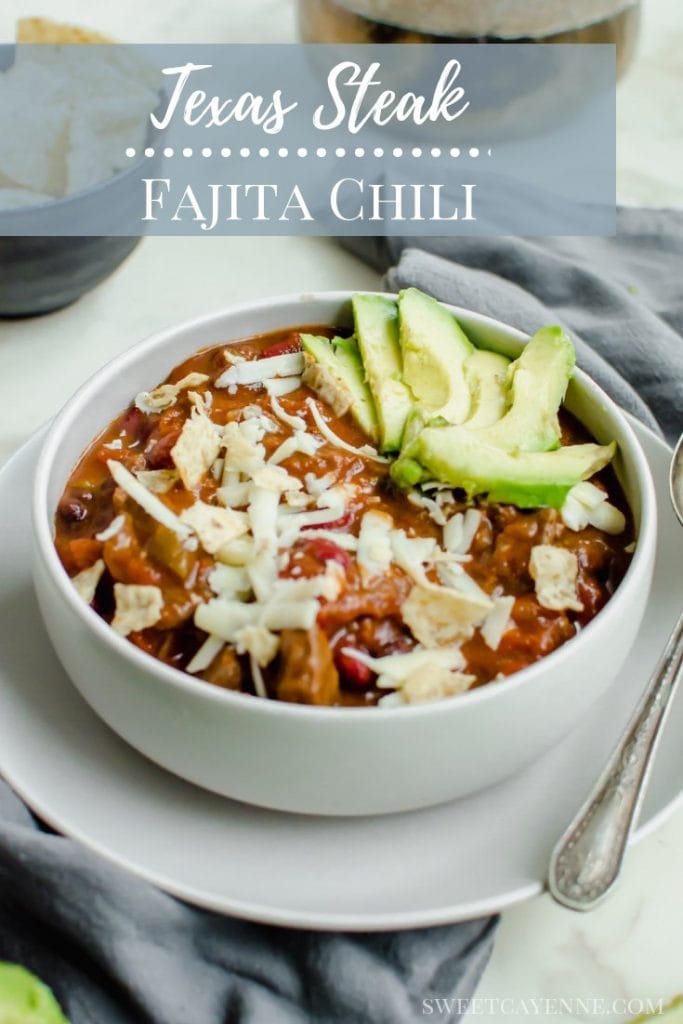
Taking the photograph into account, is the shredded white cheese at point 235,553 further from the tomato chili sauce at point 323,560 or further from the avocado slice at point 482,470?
the avocado slice at point 482,470

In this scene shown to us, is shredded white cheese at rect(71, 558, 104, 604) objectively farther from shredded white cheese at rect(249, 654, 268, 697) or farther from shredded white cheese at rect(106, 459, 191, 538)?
shredded white cheese at rect(249, 654, 268, 697)

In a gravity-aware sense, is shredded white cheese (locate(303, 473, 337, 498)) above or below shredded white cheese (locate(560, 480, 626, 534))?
above

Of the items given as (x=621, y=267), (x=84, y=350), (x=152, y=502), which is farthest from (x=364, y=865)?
(x=621, y=267)

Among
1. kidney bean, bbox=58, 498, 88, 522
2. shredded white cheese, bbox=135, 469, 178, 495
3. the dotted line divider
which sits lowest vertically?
the dotted line divider

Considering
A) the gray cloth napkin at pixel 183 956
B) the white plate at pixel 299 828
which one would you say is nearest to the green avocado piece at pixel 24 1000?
the gray cloth napkin at pixel 183 956

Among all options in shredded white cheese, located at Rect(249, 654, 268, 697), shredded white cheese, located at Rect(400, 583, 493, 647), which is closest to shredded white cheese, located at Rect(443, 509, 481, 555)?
shredded white cheese, located at Rect(400, 583, 493, 647)

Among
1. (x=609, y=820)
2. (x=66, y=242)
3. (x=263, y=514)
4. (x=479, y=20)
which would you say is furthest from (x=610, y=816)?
(x=479, y=20)
